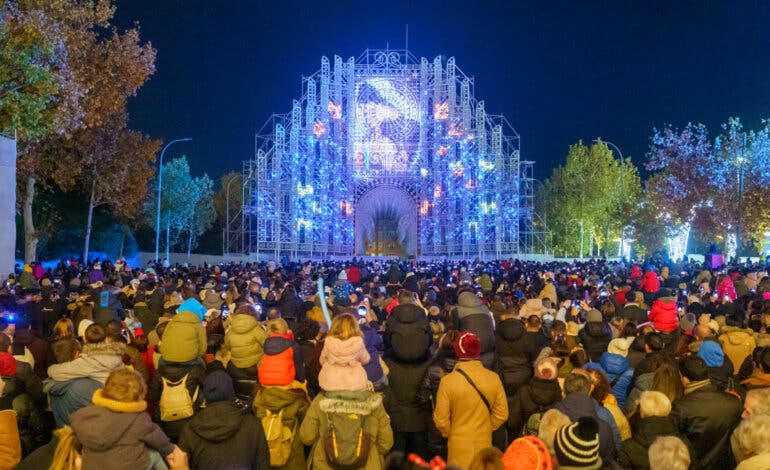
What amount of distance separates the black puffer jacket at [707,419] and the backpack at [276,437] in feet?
10.1

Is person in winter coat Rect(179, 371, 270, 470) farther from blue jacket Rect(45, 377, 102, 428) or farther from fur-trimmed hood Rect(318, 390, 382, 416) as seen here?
blue jacket Rect(45, 377, 102, 428)

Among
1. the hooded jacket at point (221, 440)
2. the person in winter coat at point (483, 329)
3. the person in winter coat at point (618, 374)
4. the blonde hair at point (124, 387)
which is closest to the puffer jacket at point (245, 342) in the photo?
the hooded jacket at point (221, 440)

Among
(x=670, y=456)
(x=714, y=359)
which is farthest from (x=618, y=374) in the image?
(x=670, y=456)

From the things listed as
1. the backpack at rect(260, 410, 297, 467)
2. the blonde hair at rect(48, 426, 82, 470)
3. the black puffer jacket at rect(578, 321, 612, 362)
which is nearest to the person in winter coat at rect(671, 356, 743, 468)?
the black puffer jacket at rect(578, 321, 612, 362)

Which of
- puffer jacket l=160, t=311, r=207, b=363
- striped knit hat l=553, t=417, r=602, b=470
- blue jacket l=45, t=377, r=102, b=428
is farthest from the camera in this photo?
puffer jacket l=160, t=311, r=207, b=363

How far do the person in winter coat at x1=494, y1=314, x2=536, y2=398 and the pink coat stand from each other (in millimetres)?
2504

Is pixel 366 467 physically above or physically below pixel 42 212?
below

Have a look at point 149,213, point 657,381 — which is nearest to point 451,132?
point 149,213

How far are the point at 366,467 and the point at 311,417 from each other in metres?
0.53

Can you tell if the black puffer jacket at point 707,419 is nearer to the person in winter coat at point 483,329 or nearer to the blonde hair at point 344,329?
the person in winter coat at point 483,329

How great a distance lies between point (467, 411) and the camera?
17.9ft

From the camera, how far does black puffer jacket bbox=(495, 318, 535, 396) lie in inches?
293

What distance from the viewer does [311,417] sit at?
5059 mm

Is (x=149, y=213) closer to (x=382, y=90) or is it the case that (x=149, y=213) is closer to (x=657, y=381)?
(x=382, y=90)
